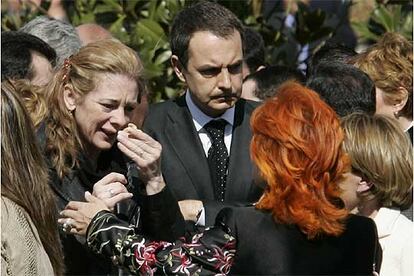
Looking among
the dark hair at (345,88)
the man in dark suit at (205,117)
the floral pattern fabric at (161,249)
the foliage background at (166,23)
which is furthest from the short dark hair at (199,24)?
the foliage background at (166,23)

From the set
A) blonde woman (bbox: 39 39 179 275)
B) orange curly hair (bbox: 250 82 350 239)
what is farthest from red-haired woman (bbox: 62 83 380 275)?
blonde woman (bbox: 39 39 179 275)

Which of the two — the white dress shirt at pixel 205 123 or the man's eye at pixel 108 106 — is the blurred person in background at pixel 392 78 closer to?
the white dress shirt at pixel 205 123

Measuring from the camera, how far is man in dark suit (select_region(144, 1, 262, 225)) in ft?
15.4

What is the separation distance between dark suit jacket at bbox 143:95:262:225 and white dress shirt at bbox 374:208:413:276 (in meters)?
0.56

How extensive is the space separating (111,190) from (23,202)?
2.04ft

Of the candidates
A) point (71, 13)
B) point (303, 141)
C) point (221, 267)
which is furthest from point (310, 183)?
point (71, 13)

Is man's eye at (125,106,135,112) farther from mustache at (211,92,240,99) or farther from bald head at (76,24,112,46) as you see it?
bald head at (76,24,112,46)

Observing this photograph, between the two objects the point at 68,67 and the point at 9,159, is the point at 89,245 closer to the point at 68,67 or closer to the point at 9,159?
the point at 9,159

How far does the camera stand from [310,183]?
366cm

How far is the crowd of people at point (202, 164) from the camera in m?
3.64

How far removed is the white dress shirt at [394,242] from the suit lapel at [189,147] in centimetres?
77

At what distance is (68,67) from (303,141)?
1298 millimetres

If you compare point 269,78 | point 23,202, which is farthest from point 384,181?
point 269,78

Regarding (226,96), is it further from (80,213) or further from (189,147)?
(80,213)
